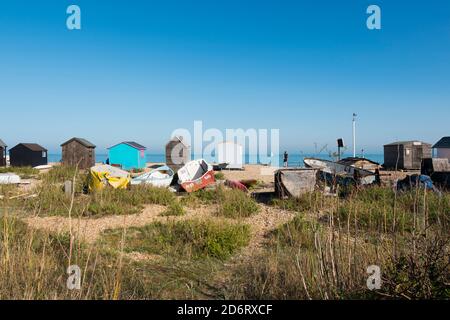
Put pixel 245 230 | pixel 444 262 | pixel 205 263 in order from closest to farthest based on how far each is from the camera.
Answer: pixel 444 262
pixel 205 263
pixel 245 230

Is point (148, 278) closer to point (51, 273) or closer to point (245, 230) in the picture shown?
point (51, 273)

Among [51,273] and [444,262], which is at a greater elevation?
[444,262]

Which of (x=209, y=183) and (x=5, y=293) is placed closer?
(x=5, y=293)

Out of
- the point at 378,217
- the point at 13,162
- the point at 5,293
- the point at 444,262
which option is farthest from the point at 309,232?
the point at 13,162

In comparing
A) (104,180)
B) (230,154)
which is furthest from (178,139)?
(104,180)

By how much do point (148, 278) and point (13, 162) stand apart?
29.3m

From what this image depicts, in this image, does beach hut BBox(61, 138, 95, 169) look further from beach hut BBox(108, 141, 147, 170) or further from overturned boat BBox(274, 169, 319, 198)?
overturned boat BBox(274, 169, 319, 198)

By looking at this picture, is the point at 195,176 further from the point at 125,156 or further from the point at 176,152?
the point at 125,156

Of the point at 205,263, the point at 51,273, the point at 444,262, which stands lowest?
the point at 205,263

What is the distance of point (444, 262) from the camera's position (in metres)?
3.48

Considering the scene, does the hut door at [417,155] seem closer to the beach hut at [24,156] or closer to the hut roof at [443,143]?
A: the hut roof at [443,143]

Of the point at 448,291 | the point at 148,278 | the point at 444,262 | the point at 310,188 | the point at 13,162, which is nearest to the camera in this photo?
the point at 448,291

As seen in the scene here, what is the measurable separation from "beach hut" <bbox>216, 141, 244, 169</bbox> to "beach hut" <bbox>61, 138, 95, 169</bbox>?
11.4m

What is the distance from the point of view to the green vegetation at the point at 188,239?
19.2 ft
